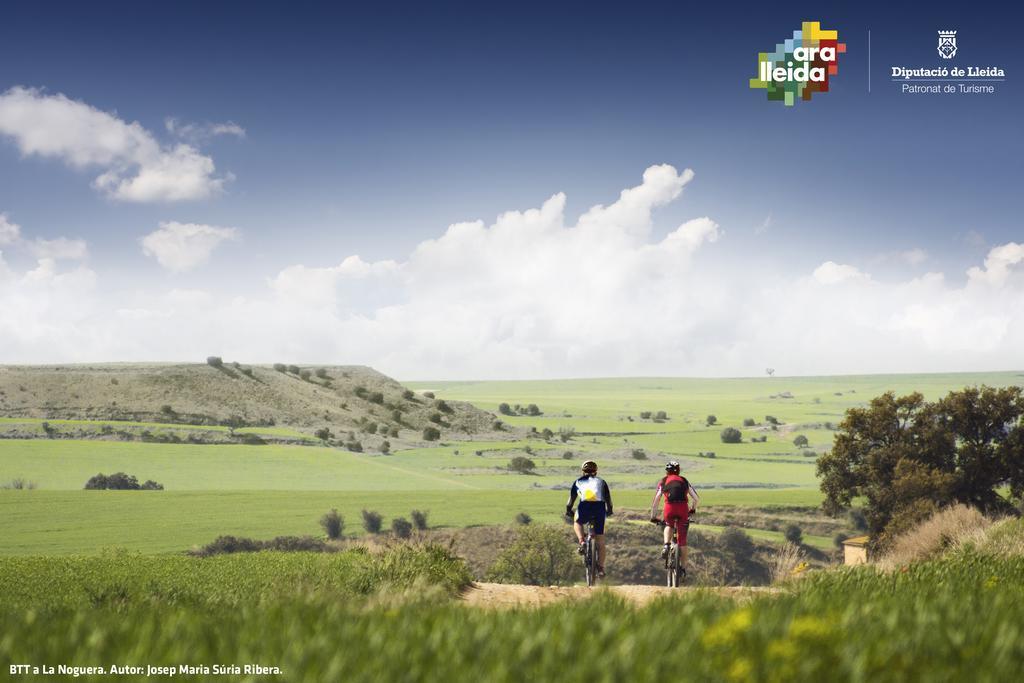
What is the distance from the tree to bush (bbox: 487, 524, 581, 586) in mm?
13733

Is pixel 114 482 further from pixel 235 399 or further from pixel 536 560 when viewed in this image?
pixel 235 399

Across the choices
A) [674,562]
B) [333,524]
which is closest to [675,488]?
[674,562]

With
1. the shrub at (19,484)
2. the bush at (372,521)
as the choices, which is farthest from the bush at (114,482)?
the bush at (372,521)

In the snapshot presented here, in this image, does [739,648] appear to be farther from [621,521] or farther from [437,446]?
[437,446]

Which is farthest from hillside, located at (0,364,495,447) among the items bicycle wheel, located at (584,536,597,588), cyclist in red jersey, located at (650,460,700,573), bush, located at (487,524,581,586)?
cyclist in red jersey, located at (650,460,700,573)

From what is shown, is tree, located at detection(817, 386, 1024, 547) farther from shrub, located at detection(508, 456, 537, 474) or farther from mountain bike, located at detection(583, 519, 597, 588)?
shrub, located at detection(508, 456, 537, 474)

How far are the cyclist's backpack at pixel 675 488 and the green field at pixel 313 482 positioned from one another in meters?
28.9

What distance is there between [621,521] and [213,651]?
2243 inches

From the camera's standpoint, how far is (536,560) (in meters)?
46.3

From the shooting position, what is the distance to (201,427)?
313 feet

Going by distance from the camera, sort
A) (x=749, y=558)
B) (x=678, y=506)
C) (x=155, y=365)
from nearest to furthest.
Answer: (x=678, y=506), (x=749, y=558), (x=155, y=365)

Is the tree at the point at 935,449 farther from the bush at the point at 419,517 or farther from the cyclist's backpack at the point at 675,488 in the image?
the cyclist's backpack at the point at 675,488

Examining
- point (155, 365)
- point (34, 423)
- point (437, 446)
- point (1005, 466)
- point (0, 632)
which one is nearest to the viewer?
point (0, 632)

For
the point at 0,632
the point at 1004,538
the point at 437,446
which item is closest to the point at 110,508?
the point at 1004,538
